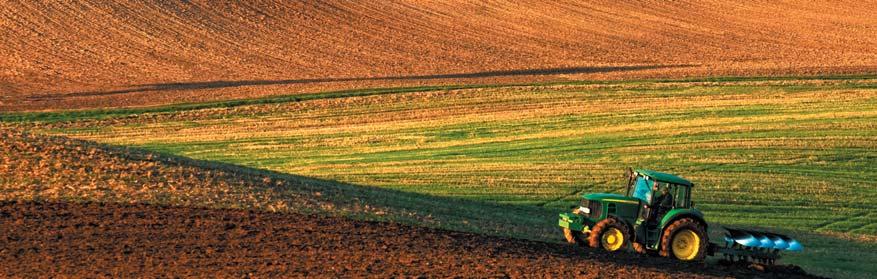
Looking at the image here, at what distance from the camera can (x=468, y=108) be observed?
4500 cm

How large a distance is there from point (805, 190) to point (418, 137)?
12359mm

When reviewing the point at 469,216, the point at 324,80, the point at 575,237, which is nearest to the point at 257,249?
the point at 575,237

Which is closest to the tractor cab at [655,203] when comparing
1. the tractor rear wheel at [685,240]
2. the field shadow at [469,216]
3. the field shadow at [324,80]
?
the tractor rear wheel at [685,240]

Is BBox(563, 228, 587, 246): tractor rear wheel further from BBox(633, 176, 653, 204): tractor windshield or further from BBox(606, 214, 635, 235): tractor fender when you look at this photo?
BBox(633, 176, 653, 204): tractor windshield

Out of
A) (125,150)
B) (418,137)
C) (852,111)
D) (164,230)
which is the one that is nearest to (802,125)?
(852,111)

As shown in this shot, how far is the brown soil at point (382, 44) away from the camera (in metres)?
49.7

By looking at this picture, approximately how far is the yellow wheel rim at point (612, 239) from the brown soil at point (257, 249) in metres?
0.38

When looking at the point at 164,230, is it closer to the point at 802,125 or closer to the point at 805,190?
the point at 805,190

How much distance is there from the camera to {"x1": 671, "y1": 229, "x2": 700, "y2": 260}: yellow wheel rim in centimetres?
2034

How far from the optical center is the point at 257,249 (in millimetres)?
18312

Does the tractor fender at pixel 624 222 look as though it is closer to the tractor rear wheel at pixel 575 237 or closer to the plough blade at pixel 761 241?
the tractor rear wheel at pixel 575 237

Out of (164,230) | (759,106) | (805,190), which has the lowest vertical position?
(164,230)

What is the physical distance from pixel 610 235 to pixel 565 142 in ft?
59.1

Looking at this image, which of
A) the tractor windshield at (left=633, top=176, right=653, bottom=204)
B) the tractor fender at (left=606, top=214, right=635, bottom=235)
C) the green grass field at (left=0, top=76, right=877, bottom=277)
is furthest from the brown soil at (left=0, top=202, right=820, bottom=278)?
the green grass field at (left=0, top=76, right=877, bottom=277)
